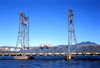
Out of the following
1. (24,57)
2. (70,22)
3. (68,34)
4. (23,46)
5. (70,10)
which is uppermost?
(70,10)

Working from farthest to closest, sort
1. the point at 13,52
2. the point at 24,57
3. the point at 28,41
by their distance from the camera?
the point at 13,52 → the point at 28,41 → the point at 24,57

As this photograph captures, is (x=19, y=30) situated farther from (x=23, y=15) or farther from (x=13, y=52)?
(x=13, y=52)

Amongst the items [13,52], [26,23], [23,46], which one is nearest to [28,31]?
[26,23]

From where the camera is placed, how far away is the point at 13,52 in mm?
153875

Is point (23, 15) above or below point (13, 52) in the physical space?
above

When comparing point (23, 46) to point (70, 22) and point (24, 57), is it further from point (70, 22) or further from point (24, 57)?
point (70, 22)

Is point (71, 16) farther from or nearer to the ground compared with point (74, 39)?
farther from the ground

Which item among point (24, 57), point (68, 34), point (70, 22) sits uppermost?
point (70, 22)

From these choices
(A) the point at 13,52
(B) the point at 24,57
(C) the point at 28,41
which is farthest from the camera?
(A) the point at 13,52

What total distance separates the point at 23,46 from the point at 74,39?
3793cm

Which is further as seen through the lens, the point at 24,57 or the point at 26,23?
the point at 26,23

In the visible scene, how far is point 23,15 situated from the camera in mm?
130875

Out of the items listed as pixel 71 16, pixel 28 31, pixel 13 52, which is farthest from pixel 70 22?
pixel 13 52

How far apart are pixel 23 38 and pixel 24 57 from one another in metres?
13.9
